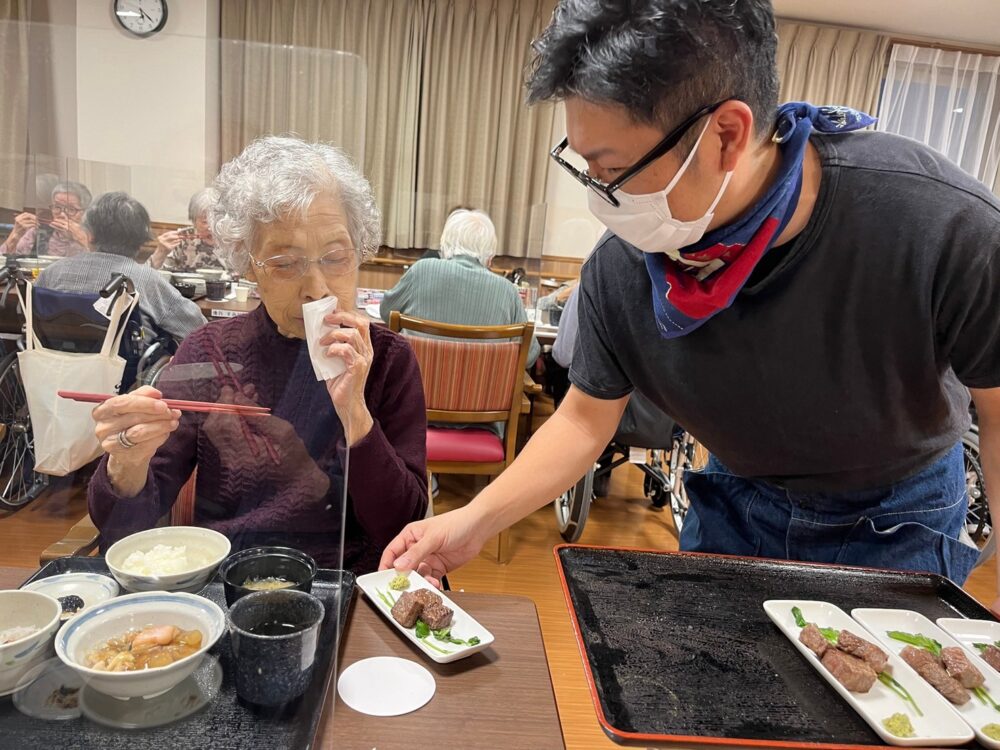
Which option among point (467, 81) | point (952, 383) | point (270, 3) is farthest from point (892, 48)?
point (952, 383)

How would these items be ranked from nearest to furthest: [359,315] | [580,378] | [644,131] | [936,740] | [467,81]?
[936,740], [644,131], [359,315], [580,378], [467,81]

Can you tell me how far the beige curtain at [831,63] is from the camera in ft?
19.4

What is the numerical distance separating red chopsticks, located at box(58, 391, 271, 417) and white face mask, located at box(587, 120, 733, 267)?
1.90ft

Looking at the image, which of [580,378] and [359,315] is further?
[580,378]

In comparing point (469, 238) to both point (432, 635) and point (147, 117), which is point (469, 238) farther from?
point (432, 635)

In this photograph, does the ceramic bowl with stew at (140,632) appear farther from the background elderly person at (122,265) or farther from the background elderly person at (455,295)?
the background elderly person at (455,295)

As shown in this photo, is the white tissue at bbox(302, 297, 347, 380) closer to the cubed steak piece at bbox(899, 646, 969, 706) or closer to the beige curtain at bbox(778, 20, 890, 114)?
the cubed steak piece at bbox(899, 646, 969, 706)

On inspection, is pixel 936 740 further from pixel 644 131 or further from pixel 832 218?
pixel 644 131

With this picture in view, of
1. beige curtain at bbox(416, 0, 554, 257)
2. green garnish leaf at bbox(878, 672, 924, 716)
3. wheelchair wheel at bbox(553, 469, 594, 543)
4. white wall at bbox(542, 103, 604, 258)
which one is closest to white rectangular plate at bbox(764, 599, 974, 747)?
green garnish leaf at bbox(878, 672, 924, 716)

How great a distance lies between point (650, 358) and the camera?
1.19m

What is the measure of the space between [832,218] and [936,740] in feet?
2.24

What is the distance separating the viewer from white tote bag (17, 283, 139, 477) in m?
0.88

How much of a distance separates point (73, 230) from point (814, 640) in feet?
3.94

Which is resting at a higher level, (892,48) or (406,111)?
(892,48)
